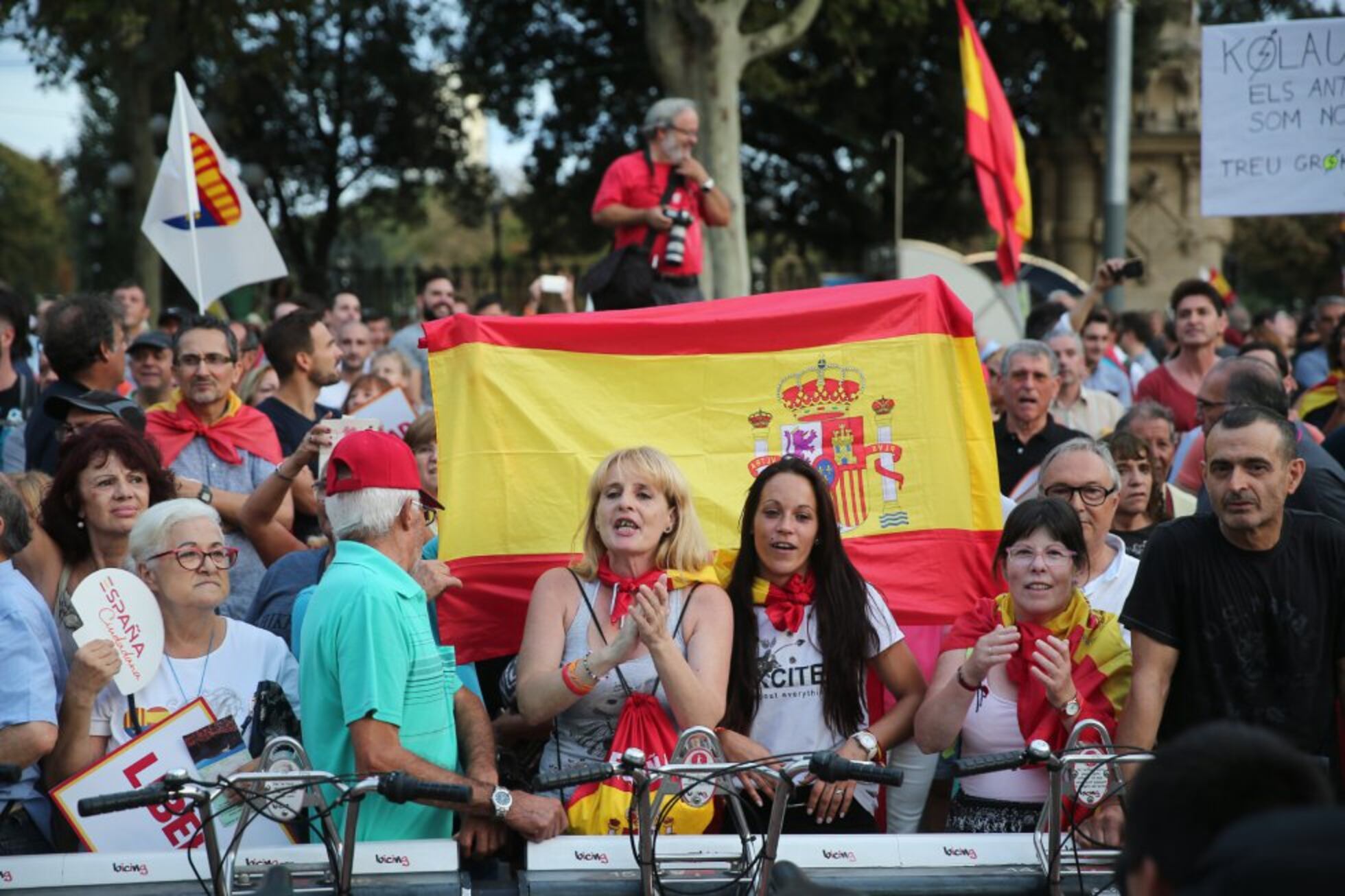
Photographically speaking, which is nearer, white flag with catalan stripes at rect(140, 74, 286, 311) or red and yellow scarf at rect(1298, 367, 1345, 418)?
red and yellow scarf at rect(1298, 367, 1345, 418)

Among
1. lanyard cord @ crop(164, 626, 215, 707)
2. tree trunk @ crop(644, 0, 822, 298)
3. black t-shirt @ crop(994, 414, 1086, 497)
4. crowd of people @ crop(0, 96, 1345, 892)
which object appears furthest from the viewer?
tree trunk @ crop(644, 0, 822, 298)

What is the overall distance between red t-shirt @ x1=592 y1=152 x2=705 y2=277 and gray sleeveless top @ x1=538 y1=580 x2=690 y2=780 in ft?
14.7

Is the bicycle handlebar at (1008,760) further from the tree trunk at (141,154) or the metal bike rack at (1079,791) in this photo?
the tree trunk at (141,154)

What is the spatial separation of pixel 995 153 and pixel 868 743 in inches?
309

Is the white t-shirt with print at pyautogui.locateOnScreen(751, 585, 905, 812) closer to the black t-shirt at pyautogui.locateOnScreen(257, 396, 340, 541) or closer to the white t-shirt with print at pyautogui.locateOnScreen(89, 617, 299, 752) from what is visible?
the white t-shirt with print at pyautogui.locateOnScreen(89, 617, 299, 752)

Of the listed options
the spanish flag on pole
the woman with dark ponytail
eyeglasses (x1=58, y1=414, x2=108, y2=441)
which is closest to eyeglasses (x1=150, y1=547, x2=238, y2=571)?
the woman with dark ponytail

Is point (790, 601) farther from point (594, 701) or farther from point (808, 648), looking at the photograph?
point (594, 701)

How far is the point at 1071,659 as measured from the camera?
539 cm

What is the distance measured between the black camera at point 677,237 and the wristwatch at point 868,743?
4.73 meters

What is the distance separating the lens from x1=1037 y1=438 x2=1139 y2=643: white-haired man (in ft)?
19.7

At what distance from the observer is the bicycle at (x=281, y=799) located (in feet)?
13.3

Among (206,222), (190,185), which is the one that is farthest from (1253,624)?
(206,222)

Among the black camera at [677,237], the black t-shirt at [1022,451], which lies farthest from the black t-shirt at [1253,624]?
the black camera at [677,237]

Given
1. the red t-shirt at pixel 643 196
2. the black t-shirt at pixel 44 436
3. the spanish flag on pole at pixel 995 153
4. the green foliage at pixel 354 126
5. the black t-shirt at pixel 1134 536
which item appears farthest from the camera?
the green foliage at pixel 354 126
